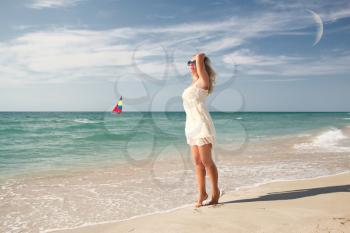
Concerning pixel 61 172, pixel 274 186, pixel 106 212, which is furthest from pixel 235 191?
pixel 61 172

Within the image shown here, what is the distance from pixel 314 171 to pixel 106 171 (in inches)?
201

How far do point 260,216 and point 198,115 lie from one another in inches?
56.0

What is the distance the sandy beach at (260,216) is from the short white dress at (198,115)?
36.9 inches

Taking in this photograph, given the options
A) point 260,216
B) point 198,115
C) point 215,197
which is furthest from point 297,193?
point 198,115

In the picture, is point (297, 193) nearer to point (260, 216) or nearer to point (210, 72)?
point (260, 216)

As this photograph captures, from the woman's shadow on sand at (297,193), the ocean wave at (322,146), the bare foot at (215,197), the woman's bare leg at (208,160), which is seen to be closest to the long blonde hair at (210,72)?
the woman's bare leg at (208,160)

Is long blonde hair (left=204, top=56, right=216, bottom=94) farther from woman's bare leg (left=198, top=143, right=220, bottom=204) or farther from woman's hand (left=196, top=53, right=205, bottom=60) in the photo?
woman's bare leg (left=198, top=143, right=220, bottom=204)

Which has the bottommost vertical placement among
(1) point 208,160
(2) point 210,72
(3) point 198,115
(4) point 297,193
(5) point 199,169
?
(4) point 297,193

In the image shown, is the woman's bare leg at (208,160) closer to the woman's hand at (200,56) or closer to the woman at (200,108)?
the woman at (200,108)

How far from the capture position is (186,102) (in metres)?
4.20

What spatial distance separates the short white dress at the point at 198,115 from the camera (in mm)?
4133

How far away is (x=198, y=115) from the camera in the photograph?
4164mm

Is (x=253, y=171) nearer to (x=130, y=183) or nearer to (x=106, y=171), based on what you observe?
(x=130, y=183)

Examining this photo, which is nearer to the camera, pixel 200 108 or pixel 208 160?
pixel 200 108
